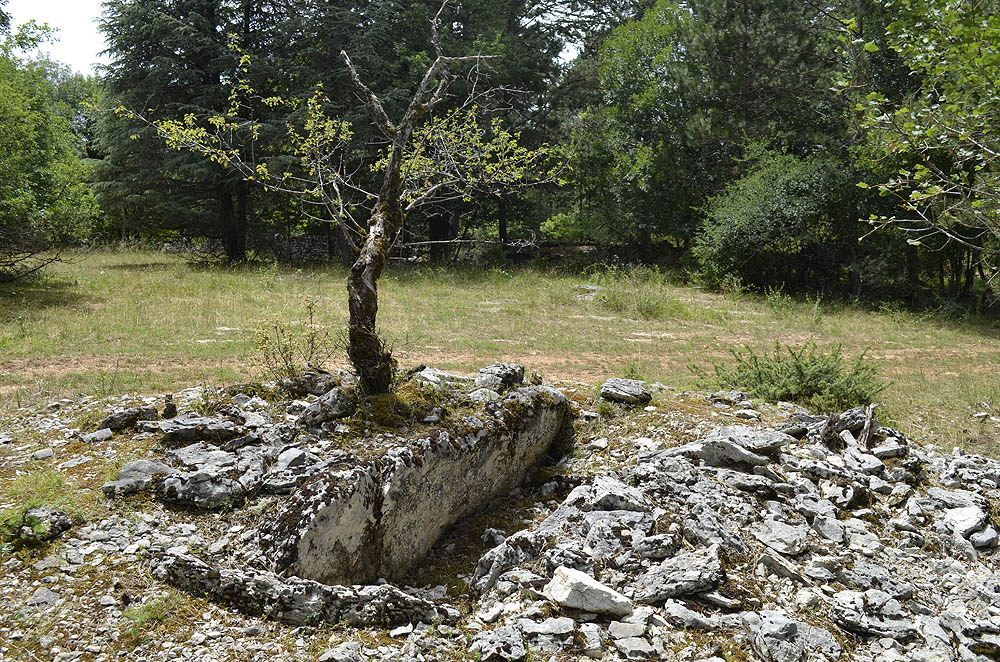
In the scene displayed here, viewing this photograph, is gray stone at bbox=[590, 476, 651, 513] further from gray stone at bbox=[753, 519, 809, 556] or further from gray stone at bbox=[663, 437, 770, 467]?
gray stone at bbox=[663, 437, 770, 467]

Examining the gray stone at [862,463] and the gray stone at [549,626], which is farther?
the gray stone at [862,463]

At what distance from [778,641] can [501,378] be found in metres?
4.08

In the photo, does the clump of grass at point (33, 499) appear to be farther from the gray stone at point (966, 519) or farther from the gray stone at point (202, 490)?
the gray stone at point (966, 519)

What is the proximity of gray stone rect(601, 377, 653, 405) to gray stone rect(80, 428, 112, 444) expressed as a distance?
4875 mm

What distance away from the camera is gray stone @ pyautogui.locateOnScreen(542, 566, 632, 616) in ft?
12.8

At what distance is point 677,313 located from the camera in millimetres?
16562

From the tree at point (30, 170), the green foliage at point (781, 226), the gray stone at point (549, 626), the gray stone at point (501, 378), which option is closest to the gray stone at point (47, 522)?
the gray stone at point (549, 626)

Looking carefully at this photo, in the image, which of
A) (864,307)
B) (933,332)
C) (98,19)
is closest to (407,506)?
(933,332)

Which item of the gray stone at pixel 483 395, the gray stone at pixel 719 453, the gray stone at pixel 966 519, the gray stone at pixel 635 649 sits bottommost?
the gray stone at pixel 635 649

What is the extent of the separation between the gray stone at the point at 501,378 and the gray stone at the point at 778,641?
3784mm

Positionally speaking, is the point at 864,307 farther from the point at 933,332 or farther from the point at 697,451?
the point at 697,451

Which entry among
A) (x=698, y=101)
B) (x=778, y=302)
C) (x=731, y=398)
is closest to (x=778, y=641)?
(x=731, y=398)

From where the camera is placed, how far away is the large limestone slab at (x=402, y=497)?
14.1 ft

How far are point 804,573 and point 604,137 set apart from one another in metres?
23.0
